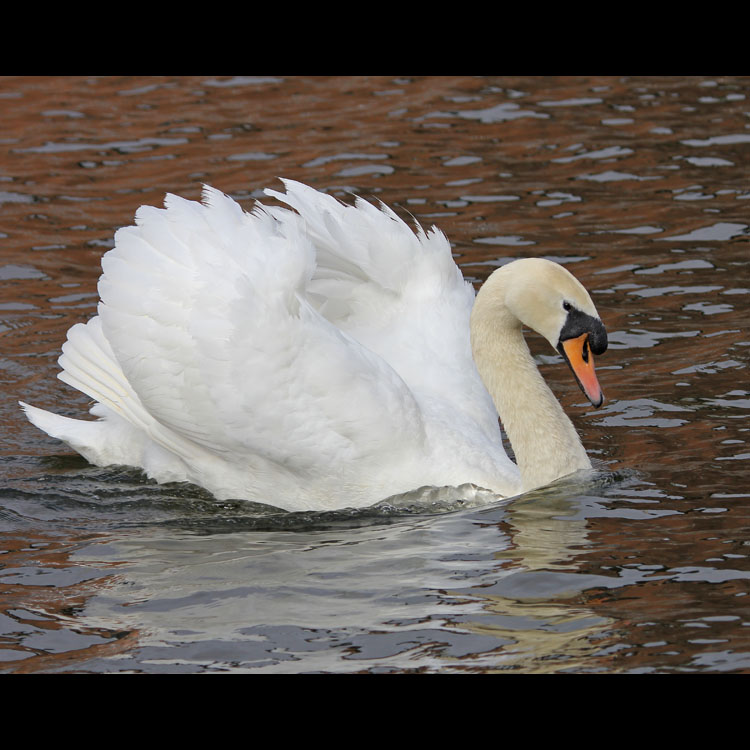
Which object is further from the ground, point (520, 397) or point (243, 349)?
point (243, 349)

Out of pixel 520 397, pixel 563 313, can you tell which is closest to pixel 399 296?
pixel 520 397

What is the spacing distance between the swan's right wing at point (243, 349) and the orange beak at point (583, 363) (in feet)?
2.61

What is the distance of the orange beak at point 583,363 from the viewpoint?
7.21 m

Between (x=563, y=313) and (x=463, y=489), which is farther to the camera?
(x=463, y=489)

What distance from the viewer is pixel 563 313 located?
7254 mm

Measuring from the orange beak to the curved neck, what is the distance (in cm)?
36

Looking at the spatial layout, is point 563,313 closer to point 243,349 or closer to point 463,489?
point 463,489

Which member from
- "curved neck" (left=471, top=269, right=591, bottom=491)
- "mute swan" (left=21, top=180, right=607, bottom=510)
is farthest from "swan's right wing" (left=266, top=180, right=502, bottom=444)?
"curved neck" (left=471, top=269, right=591, bottom=491)

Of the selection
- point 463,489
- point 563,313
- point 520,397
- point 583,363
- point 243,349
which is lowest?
point 463,489

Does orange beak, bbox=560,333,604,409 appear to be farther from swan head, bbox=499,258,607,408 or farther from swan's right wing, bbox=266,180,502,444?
swan's right wing, bbox=266,180,502,444

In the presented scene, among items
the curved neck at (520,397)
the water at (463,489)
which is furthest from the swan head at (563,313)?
the water at (463,489)

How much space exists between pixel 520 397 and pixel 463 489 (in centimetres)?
60

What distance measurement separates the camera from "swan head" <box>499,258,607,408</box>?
7.20 m

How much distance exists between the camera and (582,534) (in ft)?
22.5
